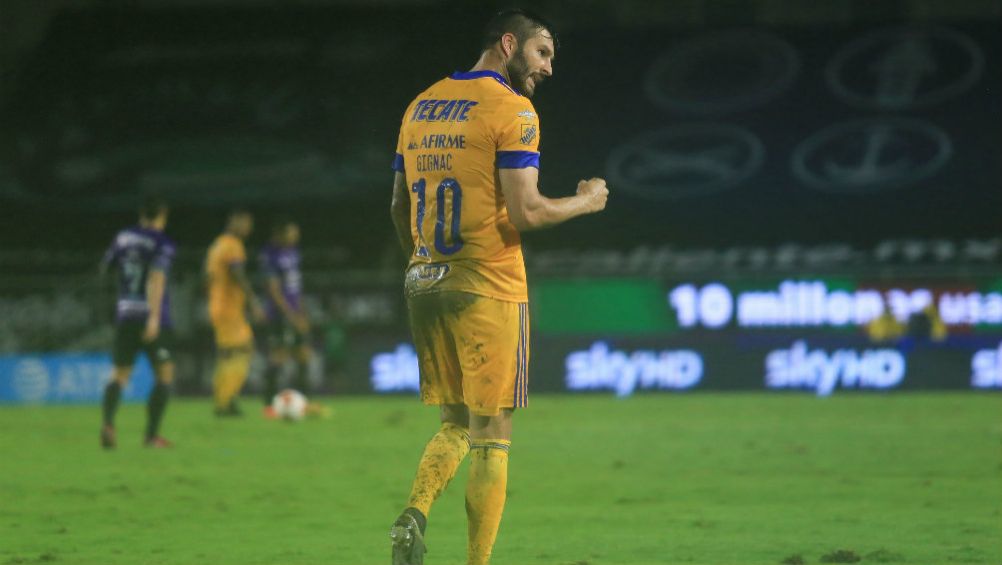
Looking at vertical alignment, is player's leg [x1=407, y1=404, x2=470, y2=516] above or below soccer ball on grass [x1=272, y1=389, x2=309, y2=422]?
below

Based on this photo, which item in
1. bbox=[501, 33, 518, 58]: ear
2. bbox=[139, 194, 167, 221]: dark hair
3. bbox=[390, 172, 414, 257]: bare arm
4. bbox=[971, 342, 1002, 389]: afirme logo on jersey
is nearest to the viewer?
bbox=[501, 33, 518, 58]: ear

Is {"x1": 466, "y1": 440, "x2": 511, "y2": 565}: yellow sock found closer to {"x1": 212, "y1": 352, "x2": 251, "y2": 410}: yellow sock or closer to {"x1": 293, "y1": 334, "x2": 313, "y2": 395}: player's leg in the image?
{"x1": 212, "y1": 352, "x2": 251, "y2": 410}: yellow sock

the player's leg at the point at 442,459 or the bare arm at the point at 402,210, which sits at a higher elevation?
the bare arm at the point at 402,210

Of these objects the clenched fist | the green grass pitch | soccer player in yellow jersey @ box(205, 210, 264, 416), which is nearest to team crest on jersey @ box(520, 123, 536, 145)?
the clenched fist

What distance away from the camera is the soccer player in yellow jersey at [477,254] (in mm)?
5438

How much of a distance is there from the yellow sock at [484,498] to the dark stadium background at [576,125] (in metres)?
17.1

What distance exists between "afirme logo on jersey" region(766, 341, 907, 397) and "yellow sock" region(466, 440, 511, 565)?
1460 centimetres

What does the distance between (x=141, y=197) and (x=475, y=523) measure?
73.3 feet

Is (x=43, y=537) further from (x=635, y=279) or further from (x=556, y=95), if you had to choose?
(x=556, y=95)

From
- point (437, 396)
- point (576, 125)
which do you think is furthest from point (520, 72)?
point (576, 125)

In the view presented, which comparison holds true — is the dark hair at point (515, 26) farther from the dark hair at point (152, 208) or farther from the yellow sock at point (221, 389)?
the yellow sock at point (221, 389)

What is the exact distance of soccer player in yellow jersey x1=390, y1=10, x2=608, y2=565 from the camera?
17.8 feet

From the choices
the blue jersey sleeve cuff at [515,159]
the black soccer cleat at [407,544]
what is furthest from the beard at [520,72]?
the black soccer cleat at [407,544]

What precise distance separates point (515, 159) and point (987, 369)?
1526 cm
